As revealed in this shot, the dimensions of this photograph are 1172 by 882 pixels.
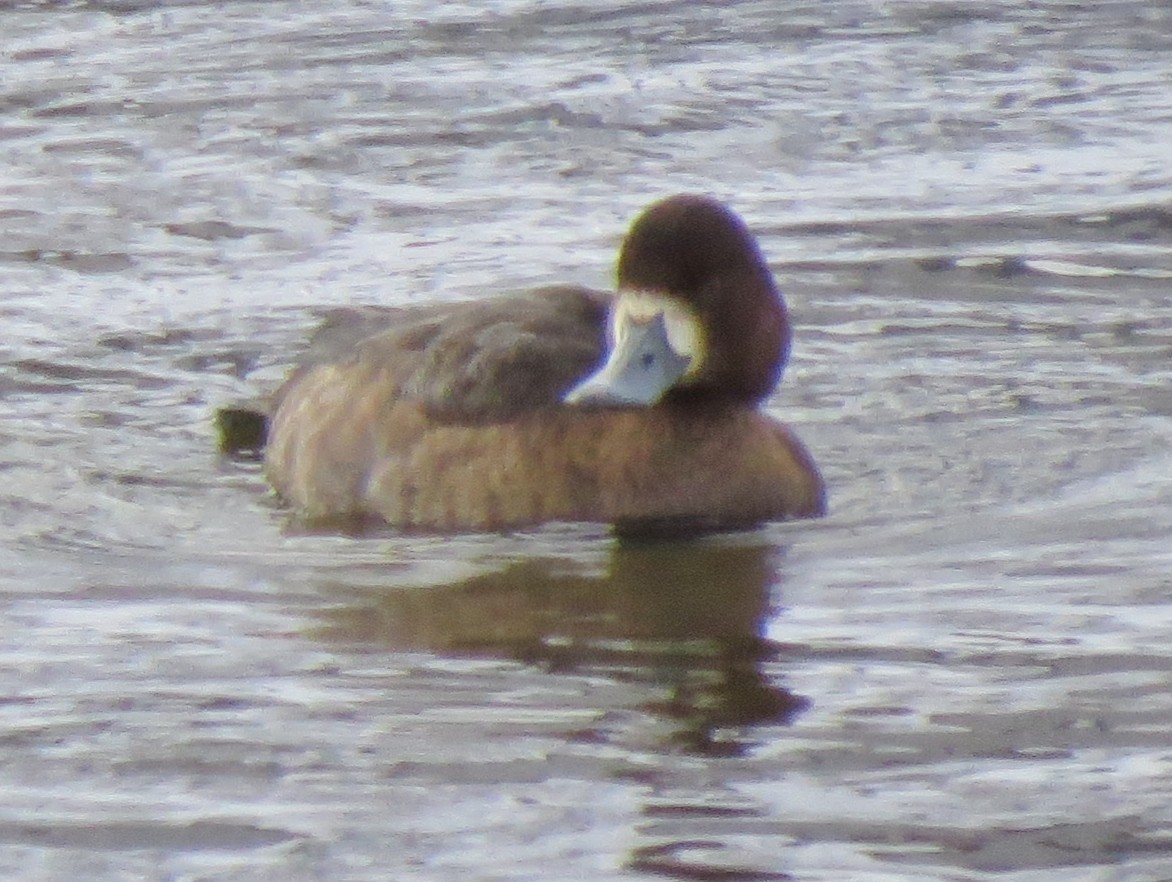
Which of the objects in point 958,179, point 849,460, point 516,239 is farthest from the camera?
point 958,179

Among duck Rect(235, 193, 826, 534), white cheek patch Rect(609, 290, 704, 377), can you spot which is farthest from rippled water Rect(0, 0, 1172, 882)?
white cheek patch Rect(609, 290, 704, 377)

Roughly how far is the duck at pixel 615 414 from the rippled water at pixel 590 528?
15 centimetres

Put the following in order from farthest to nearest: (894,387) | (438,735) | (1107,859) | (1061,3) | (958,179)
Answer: (1061,3), (958,179), (894,387), (438,735), (1107,859)

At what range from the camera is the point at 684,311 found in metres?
7.52

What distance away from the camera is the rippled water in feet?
17.1

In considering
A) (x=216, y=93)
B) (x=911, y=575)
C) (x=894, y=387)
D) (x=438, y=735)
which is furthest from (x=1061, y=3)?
(x=438, y=735)

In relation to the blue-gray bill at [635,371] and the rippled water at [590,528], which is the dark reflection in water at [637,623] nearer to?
the rippled water at [590,528]

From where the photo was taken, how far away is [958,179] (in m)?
11.5

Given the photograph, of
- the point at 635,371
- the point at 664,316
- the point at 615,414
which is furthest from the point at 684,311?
the point at 615,414

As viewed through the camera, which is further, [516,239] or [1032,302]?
[516,239]

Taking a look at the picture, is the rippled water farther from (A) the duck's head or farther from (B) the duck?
(A) the duck's head

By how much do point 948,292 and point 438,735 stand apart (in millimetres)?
4755

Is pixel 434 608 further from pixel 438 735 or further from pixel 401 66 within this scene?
pixel 401 66

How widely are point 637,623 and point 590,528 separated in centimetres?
88
